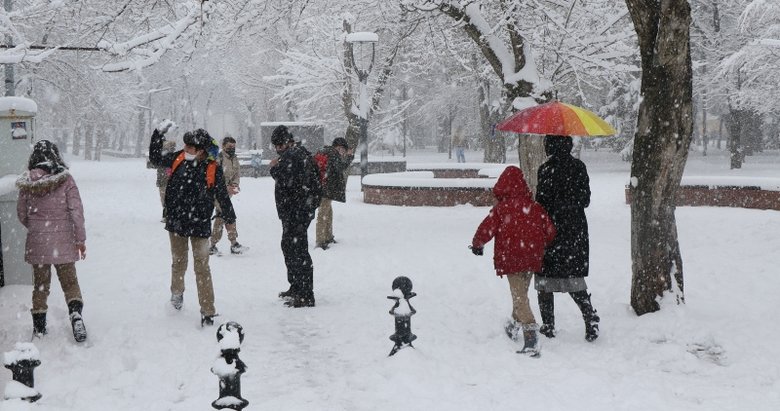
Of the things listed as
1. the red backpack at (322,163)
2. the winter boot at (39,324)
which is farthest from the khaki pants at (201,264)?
the red backpack at (322,163)

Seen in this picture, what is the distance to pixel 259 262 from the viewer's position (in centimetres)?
1139

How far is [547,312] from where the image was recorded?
6.90m

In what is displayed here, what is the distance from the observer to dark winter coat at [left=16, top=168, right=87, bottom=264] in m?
6.63

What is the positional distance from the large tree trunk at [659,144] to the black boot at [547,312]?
1088mm

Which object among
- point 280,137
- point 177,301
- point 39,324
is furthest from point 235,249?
point 39,324

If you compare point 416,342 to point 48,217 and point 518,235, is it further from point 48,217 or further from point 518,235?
point 48,217

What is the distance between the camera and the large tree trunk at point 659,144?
7188 mm

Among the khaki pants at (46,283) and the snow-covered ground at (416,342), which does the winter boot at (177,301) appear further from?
the khaki pants at (46,283)

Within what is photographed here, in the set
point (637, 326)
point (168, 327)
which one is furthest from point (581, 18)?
point (168, 327)

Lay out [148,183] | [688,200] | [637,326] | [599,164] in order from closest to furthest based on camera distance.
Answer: [637,326], [688,200], [148,183], [599,164]

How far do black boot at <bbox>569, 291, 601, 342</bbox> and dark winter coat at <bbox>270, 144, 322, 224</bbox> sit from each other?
10.1 feet

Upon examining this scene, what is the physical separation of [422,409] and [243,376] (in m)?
1.51

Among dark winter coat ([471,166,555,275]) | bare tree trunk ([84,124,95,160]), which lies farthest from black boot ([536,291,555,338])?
bare tree trunk ([84,124,95,160])

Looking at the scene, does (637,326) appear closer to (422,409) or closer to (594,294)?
(594,294)
